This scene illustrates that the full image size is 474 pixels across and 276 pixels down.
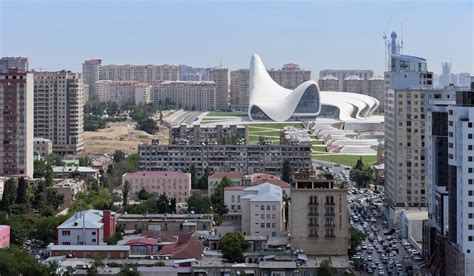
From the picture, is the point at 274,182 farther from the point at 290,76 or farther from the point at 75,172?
the point at 290,76

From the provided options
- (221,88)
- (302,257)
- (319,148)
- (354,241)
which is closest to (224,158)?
(319,148)

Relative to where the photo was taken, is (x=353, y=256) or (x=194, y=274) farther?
(x=353, y=256)

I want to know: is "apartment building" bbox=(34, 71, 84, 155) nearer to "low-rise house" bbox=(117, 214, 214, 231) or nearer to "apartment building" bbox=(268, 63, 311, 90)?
"low-rise house" bbox=(117, 214, 214, 231)

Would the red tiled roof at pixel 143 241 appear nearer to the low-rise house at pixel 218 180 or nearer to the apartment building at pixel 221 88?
the low-rise house at pixel 218 180

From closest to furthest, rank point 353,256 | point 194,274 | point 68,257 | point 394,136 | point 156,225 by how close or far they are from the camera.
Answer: point 194,274, point 68,257, point 353,256, point 156,225, point 394,136

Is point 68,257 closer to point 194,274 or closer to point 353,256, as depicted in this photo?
point 194,274

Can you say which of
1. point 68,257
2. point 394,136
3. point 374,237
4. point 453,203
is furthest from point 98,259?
point 394,136
